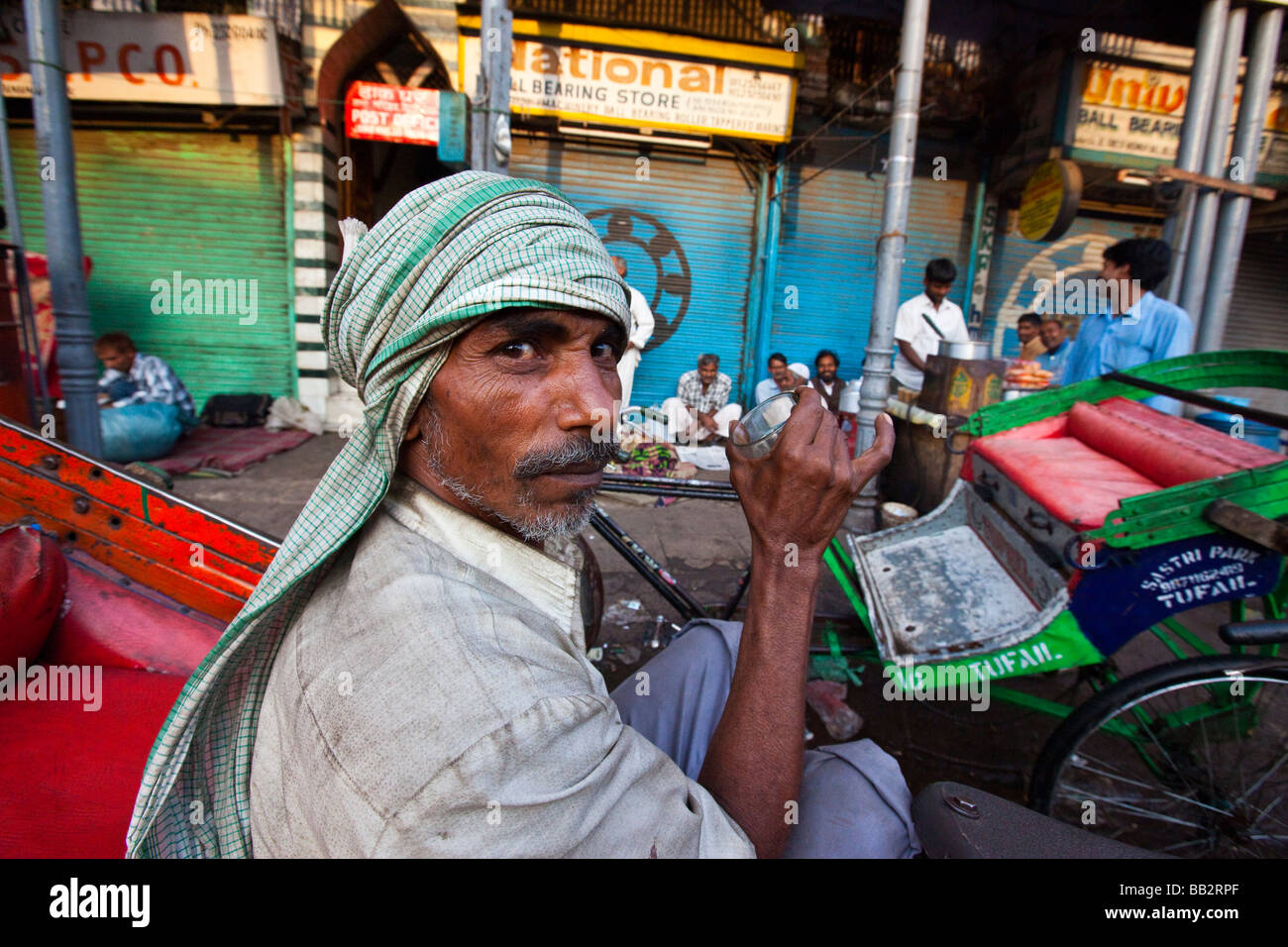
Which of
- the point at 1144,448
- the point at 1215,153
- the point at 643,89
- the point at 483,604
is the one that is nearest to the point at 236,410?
the point at 643,89

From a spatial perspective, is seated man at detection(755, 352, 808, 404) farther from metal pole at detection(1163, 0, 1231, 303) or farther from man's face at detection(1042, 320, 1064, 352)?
metal pole at detection(1163, 0, 1231, 303)

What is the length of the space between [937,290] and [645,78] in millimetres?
4180

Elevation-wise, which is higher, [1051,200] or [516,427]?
[1051,200]

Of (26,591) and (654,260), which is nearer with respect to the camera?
(26,591)

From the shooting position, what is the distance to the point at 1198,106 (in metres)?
5.75

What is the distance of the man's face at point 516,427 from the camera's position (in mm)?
1210

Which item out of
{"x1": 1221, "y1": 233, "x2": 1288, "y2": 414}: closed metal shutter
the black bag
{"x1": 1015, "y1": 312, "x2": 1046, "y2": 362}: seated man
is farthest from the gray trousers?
{"x1": 1221, "y1": 233, "x2": 1288, "y2": 414}: closed metal shutter

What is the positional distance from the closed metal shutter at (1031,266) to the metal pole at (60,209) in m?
9.64

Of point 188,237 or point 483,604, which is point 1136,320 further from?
point 188,237

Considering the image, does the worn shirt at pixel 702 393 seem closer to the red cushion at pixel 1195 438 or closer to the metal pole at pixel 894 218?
the metal pole at pixel 894 218

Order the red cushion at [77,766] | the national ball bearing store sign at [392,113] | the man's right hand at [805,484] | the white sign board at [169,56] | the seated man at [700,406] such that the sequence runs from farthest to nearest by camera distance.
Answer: the seated man at [700,406] < the white sign board at [169,56] < the national ball bearing store sign at [392,113] < the red cushion at [77,766] < the man's right hand at [805,484]

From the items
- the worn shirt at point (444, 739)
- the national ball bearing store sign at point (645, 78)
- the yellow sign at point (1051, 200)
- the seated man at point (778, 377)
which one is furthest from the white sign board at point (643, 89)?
the worn shirt at point (444, 739)

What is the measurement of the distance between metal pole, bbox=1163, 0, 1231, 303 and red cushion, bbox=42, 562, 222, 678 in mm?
7522

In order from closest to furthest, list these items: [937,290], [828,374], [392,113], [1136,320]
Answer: [1136,320] < [937,290] < [392,113] < [828,374]
